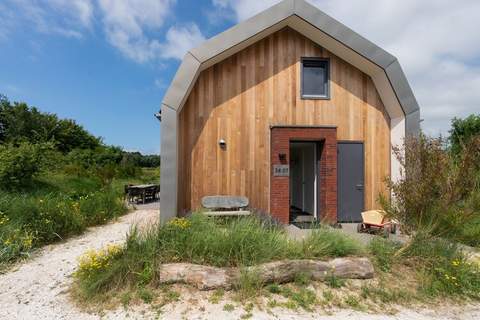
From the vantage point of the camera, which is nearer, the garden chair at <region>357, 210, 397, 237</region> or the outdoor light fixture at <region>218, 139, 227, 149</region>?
the garden chair at <region>357, 210, 397, 237</region>

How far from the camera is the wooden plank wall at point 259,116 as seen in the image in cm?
832

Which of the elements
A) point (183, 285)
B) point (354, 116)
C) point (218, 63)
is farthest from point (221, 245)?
point (354, 116)

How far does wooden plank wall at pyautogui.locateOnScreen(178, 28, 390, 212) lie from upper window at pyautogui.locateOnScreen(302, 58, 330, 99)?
0.60 feet

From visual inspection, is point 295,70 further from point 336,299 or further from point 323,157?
point 336,299

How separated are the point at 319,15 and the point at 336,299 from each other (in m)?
7.22

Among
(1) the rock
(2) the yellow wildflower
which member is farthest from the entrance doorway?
(1) the rock

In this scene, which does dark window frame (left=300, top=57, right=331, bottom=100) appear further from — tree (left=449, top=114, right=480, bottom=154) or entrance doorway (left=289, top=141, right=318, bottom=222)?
tree (left=449, top=114, right=480, bottom=154)

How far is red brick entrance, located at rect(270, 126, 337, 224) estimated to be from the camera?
8.41 meters

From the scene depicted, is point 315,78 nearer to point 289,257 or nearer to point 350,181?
point 350,181

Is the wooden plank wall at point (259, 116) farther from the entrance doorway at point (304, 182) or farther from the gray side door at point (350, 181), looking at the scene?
the entrance doorway at point (304, 182)

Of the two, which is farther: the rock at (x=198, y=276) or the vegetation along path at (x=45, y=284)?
the rock at (x=198, y=276)

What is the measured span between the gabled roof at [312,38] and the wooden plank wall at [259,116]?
15.6 inches

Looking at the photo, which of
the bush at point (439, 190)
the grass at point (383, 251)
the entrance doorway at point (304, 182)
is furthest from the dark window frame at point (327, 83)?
the grass at point (383, 251)

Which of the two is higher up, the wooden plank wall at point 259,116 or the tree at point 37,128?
the tree at point 37,128
